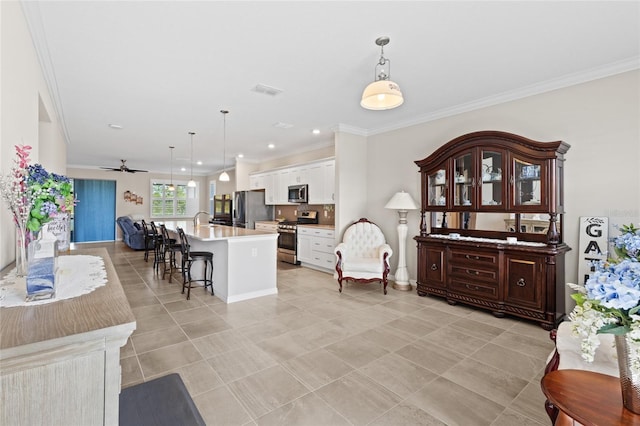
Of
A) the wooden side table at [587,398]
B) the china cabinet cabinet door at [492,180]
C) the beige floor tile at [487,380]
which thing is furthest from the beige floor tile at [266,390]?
the china cabinet cabinet door at [492,180]

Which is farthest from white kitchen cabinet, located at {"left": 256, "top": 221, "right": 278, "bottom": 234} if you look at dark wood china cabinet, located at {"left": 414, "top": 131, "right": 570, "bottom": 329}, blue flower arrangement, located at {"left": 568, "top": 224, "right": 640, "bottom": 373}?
blue flower arrangement, located at {"left": 568, "top": 224, "right": 640, "bottom": 373}

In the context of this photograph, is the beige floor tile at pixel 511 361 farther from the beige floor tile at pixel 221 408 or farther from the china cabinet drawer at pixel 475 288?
the beige floor tile at pixel 221 408

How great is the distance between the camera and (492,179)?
12.6ft

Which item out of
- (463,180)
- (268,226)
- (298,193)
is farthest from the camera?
(268,226)

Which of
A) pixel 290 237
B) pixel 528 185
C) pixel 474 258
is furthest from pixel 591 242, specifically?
pixel 290 237

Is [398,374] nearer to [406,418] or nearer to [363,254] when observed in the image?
[406,418]

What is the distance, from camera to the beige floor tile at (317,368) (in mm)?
2305

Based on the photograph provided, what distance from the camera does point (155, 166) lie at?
33.9 feet

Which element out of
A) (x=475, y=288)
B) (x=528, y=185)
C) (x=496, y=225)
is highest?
(x=528, y=185)

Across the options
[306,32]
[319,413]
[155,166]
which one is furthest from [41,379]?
[155,166]

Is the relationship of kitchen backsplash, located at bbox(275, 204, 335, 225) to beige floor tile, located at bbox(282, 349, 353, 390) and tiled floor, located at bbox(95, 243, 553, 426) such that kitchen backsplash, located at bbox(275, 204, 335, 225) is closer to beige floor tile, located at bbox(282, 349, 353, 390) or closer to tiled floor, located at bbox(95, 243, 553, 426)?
tiled floor, located at bbox(95, 243, 553, 426)

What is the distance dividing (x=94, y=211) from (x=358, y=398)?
11.6 m

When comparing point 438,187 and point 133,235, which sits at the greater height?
point 438,187

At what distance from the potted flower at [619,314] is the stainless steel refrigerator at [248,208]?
24.5 feet
